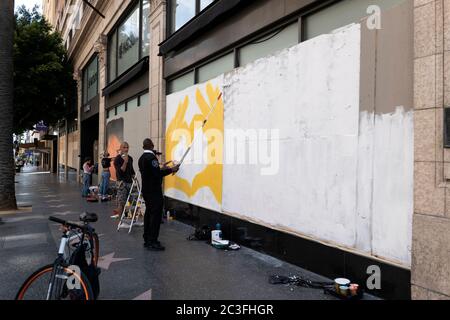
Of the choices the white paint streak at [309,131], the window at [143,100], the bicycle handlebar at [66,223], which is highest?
the window at [143,100]

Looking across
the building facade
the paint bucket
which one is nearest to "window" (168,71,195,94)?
the building facade

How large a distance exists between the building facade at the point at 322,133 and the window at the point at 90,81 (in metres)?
11.8

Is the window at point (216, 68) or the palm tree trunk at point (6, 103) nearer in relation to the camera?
the window at point (216, 68)

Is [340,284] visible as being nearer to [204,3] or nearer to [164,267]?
[164,267]

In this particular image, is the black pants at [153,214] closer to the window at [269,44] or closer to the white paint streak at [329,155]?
the white paint streak at [329,155]

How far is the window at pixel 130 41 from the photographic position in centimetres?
1260

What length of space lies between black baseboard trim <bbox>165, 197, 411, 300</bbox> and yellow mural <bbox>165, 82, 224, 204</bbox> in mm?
641

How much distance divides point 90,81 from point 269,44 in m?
17.6

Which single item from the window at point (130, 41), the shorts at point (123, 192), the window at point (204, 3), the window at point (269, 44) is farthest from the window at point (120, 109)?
the window at point (269, 44)

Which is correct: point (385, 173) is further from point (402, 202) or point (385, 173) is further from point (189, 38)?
point (189, 38)

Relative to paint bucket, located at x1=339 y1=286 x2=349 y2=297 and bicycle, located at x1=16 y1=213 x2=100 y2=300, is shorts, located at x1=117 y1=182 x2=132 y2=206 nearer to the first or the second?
bicycle, located at x1=16 y1=213 x2=100 y2=300

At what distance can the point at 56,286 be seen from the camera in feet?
10.9

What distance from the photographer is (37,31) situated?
76.0 ft

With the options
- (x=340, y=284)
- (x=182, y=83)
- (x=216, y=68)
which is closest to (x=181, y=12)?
(x=182, y=83)
